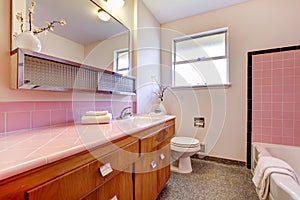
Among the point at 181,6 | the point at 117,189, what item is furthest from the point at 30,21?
the point at 181,6

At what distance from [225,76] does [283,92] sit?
75 centimetres

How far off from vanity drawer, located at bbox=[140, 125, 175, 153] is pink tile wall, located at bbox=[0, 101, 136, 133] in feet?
1.99

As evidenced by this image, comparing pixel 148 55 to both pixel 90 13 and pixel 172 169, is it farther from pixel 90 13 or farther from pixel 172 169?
pixel 172 169

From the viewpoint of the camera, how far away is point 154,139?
1414 mm

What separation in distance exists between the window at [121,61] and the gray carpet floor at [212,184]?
147 centimetres

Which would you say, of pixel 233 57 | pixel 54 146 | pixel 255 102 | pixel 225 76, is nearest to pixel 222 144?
pixel 255 102

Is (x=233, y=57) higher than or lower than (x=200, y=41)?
lower

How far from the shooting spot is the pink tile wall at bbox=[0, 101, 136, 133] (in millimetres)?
905

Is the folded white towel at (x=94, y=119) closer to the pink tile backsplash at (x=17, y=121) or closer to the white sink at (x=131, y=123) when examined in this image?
the white sink at (x=131, y=123)

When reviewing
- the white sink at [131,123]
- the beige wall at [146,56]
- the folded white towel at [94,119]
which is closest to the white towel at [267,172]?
the white sink at [131,123]

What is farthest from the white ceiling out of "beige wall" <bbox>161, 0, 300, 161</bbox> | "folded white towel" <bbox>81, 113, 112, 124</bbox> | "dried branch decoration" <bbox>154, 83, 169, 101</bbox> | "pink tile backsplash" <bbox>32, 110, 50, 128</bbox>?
"pink tile backsplash" <bbox>32, 110, 50, 128</bbox>

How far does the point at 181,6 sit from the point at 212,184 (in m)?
2.53

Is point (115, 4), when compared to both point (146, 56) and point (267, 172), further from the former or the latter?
point (267, 172)

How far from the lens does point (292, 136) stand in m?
2.07
